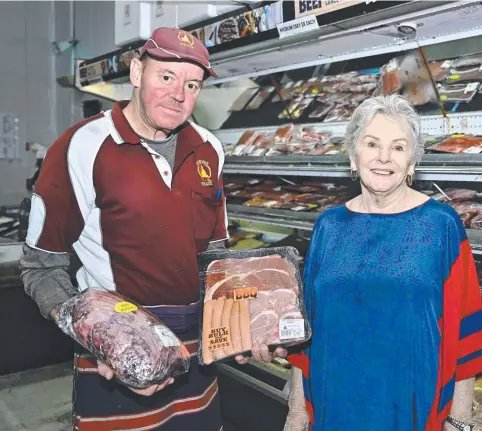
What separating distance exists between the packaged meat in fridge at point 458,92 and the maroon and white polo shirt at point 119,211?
5.34ft

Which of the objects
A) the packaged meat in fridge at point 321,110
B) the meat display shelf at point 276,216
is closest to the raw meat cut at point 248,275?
the meat display shelf at point 276,216

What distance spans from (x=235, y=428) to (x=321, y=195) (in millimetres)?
1505

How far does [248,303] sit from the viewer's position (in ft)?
5.59

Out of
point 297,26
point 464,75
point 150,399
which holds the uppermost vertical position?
point 297,26

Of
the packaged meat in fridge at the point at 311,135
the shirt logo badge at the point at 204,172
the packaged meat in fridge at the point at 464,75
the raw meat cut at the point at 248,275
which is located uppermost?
the packaged meat in fridge at the point at 464,75

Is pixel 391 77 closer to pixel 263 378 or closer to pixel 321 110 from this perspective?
pixel 321 110

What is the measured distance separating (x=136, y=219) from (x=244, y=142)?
2.18 metres

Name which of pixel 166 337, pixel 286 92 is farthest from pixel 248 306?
pixel 286 92

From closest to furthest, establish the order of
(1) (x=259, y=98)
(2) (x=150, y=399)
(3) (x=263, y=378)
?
(2) (x=150, y=399)
(3) (x=263, y=378)
(1) (x=259, y=98)

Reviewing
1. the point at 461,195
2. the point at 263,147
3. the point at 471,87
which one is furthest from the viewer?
the point at 263,147

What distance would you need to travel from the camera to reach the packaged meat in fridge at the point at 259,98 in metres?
3.98

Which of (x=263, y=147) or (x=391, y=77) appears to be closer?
(x=391, y=77)

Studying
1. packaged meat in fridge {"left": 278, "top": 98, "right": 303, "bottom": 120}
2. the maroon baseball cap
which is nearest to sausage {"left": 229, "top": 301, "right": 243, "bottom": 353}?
the maroon baseball cap

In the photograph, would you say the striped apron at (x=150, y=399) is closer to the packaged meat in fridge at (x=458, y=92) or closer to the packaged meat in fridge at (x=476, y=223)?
the packaged meat in fridge at (x=476, y=223)
